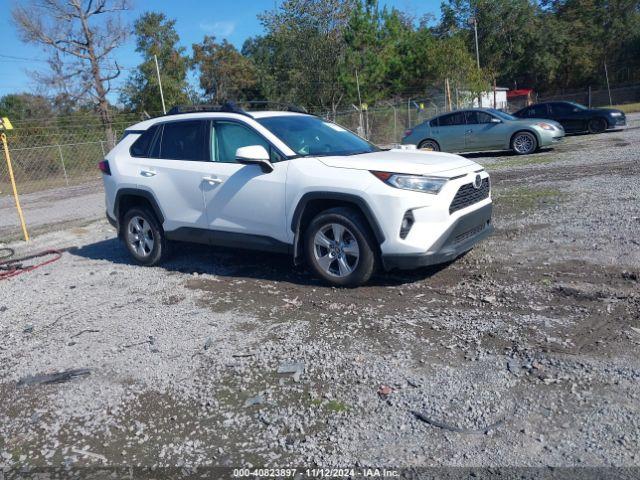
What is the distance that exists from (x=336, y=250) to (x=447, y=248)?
1.03m

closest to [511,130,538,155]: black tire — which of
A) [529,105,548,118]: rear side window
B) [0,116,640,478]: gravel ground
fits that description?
[529,105,548,118]: rear side window

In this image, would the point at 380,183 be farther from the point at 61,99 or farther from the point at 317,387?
the point at 61,99

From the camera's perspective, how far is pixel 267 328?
16.1 feet

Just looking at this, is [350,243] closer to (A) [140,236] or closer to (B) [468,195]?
(B) [468,195]

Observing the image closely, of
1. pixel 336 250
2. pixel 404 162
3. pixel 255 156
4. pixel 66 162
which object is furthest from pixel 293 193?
pixel 66 162

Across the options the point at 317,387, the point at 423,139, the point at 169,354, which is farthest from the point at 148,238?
the point at 423,139

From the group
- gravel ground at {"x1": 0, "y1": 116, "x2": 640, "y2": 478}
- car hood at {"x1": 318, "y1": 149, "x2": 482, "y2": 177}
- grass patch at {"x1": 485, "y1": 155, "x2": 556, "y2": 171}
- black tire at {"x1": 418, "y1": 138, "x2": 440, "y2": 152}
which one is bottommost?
gravel ground at {"x1": 0, "y1": 116, "x2": 640, "y2": 478}

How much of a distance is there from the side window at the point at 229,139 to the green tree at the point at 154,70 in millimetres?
35482

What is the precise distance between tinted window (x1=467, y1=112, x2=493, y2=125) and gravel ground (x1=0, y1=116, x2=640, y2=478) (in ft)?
33.5

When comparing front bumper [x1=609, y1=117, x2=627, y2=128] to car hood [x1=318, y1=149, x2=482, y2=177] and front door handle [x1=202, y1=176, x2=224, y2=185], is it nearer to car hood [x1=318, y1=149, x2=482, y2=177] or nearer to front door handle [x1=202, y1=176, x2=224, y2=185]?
car hood [x1=318, y1=149, x2=482, y2=177]

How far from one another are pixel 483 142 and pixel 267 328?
44.1 feet

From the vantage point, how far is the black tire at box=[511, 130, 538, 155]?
16.1 m

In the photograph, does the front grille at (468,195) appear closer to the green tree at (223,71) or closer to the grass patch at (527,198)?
the grass patch at (527,198)

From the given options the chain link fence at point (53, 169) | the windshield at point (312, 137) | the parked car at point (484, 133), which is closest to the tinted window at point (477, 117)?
the parked car at point (484, 133)
